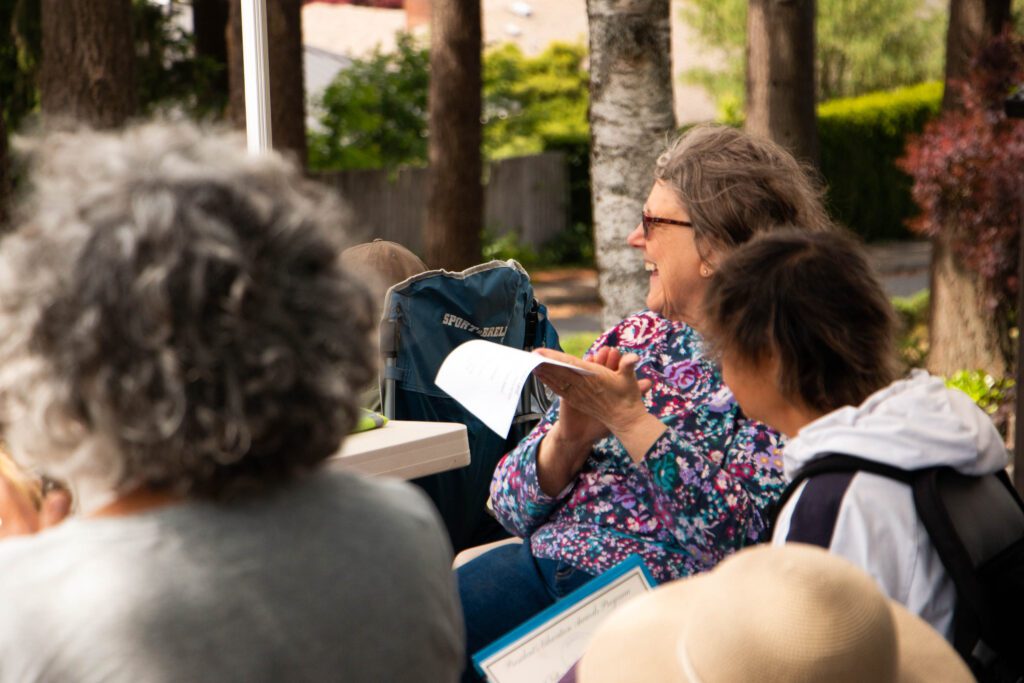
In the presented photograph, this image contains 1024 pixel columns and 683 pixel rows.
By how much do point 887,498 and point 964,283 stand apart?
6870 millimetres

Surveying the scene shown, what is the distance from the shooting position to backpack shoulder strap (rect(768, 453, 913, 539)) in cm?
180

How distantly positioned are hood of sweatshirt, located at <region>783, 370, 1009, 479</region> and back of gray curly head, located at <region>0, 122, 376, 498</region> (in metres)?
0.87

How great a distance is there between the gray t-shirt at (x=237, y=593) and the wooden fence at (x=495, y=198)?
55.2ft

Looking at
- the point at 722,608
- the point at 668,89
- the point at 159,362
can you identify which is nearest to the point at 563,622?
the point at 722,608

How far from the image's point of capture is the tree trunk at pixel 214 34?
15.0 metres

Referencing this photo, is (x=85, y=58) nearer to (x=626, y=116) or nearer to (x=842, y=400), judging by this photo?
(x=626, y=116)

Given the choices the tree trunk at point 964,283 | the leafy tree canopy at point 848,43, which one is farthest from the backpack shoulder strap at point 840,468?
the leafy tree canopy at point 848,43

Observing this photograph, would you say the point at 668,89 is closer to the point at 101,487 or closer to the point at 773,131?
the point at 773,131

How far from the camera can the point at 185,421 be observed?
3.84ft

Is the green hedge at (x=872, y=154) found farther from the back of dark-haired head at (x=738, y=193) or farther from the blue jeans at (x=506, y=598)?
the blue jeans at (x=506, y=598)

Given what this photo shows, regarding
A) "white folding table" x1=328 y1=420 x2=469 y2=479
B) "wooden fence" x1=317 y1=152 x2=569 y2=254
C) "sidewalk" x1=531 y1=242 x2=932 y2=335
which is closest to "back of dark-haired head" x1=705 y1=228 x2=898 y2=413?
"white folding table" x1=328 y1=420 x2=469 y2=479

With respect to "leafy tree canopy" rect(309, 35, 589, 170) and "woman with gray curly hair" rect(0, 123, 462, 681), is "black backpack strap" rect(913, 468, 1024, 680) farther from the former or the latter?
"leafy tree canopy" rect(309, 35, 589, 170)

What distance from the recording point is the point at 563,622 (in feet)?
7.80

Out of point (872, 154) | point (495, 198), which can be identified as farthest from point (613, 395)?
point (872, 154)
